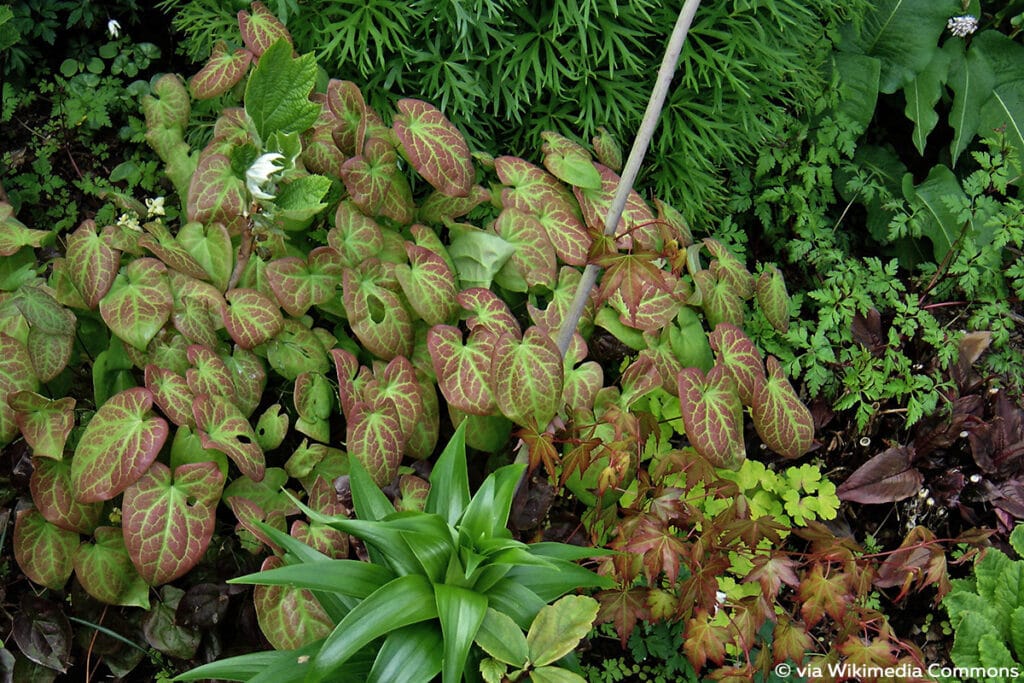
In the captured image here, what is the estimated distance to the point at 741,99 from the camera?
7.91 feet

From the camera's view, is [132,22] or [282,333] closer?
[282,333]

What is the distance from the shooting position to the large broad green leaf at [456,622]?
1416mm

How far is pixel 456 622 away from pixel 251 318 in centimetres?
82

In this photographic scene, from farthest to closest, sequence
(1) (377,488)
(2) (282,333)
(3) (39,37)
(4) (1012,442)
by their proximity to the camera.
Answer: (3) (39,37) < (4) (1012,442) < (2) (282,333) < (1) (377,488)

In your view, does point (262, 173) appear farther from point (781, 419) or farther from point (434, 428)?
point (781, 419)

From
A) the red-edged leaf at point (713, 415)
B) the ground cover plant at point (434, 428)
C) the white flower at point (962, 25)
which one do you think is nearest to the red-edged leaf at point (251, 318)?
the ground cover plant at point (434, 428)

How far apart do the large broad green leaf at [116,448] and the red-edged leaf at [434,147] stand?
2.62ft

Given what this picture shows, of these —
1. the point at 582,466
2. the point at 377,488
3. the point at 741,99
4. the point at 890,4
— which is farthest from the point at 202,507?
the point at 890,4

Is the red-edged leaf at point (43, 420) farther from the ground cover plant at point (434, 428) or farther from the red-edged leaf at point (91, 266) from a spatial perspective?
the red-edged leaf at point (91, 266)

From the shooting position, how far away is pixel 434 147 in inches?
79.7

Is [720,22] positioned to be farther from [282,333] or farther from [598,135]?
[282,333]

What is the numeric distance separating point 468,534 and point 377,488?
0.23 meters

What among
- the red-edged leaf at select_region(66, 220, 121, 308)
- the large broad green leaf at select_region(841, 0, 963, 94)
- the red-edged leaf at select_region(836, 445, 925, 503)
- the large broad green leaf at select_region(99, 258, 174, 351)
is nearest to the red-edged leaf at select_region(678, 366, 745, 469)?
the red-edged leaf at select_region(836, 445, 925, 503)

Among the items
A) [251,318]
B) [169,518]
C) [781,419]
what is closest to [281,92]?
[251,318]
